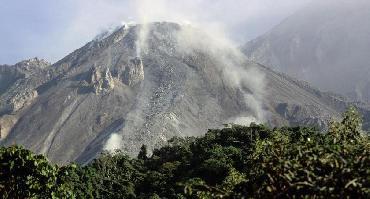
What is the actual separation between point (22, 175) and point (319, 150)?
31.5m

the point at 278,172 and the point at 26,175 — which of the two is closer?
the point at 278,172

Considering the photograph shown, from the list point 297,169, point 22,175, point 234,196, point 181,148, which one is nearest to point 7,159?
point 22,175

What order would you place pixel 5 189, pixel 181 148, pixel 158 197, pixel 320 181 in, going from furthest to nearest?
pixel 181 148
pixel 158 197
pixel 5 189
pixel 320 181

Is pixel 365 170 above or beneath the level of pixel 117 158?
beneath

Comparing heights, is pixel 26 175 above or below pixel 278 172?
above

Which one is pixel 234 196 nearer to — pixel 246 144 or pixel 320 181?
pixel 320 181

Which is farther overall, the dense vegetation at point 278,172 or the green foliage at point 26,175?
the green foliage at point 26,175

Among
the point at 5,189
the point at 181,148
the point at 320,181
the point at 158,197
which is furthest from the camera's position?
the point at 181,148

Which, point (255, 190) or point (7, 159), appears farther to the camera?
point (7, 159)

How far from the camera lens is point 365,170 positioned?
21.4 metres

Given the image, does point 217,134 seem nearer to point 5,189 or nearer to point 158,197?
point 158,197

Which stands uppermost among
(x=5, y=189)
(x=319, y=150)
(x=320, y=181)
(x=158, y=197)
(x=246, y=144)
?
(x=246, y=144)

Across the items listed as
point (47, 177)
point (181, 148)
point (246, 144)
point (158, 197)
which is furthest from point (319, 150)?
point (181, 148)

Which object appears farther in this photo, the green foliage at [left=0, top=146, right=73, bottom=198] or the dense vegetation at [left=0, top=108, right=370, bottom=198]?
the green foliage at [left=0, top=146, right=73, bottom=198]
